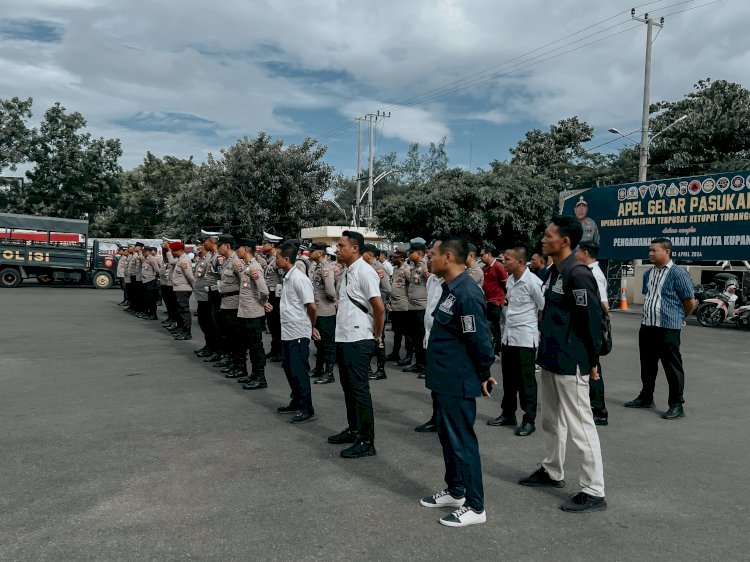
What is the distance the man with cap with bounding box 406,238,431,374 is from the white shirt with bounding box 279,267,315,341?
9.99 ft

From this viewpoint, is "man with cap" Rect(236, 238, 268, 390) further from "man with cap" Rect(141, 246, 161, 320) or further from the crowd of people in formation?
"man with cap" Rect(141, 246, 161, 320)

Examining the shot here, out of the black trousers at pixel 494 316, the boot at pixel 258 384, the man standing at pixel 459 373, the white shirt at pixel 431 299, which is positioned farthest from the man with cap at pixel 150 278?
the man standing at pixel 459 373

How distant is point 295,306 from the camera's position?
20.6ft

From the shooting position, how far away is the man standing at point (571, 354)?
3979 mm

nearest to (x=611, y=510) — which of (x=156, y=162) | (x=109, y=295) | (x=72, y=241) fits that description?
(x=109, y=295)

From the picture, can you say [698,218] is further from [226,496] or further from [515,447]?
[226,496]

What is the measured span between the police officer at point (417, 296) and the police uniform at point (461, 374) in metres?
5.12

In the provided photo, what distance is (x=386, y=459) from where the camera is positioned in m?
4.95

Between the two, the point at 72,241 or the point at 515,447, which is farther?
the point at 72,241

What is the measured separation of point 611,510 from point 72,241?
25.9m

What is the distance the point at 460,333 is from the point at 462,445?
679mm

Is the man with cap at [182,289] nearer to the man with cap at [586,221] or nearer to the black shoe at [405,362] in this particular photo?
the black shoe at [405,362]

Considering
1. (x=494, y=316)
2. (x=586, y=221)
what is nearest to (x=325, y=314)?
(x=494, y=316)

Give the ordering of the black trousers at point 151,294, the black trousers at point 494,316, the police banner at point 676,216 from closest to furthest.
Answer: the black trousers at point 494,316
the black trousers at point 151,294
the police banner at point 676,216
